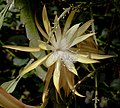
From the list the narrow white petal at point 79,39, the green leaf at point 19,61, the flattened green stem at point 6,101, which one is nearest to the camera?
the flattened green stem at point 6,101

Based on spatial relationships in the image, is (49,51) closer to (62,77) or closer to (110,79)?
(62,77)

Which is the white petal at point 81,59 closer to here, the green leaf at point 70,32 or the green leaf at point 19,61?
the green leaf at point 70,32

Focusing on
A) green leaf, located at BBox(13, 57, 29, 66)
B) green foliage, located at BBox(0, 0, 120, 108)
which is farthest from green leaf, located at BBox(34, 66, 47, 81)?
green leaf, located at BBox(13, 57, 29, 66)

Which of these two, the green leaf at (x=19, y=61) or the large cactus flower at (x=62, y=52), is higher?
the large cactus flower at (x=62, y=52)

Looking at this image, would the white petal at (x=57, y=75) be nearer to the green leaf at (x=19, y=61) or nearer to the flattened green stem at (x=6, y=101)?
the flattened green stem at (x=6, y=101)

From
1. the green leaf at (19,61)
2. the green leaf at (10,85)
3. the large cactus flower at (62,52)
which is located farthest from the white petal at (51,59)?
the green leaf at (19,61)

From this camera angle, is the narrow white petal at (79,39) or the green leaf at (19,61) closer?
the narrow white petal at (79,39)

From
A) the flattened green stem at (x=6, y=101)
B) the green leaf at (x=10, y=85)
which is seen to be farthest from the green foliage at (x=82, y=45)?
the flattened green stem at (x=6, y=101)

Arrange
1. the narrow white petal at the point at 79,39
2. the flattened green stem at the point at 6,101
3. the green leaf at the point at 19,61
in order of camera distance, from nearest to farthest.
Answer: the flattened green stem at the point at 6,101 < the narrow white petal at the point at 79,39 < the green leaf at the point at 19,61
